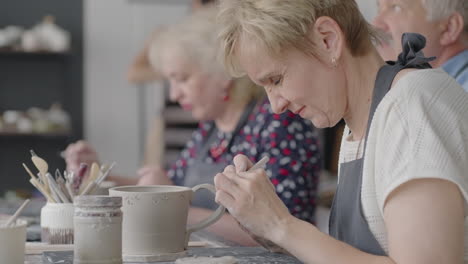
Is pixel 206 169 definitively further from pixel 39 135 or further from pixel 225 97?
pixel 39 135

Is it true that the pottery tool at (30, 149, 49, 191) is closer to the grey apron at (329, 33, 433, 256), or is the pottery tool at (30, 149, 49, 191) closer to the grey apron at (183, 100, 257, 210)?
the grey apron at (329, 33, 433, 256)

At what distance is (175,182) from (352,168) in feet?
4.63

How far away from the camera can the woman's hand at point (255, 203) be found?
1.25m

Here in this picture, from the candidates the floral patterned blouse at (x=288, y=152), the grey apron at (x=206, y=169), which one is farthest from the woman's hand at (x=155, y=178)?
the floral patterned blouse at (x=288, y=152)

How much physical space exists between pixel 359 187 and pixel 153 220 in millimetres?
353

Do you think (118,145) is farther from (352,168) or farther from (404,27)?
(352,168)

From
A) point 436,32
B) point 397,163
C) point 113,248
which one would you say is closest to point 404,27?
point 436,32

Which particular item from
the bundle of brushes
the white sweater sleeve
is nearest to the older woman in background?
the bundle of brushes

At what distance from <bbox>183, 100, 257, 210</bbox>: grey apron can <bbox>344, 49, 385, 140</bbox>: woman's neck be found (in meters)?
0.98

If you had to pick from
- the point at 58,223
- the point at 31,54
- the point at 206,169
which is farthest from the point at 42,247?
the point at 31,54

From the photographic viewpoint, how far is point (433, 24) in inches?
77.9

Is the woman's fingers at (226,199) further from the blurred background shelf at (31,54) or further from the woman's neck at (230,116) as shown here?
the blurred background shelf at (31,54)

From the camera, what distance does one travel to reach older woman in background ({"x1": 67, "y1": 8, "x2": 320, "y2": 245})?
2193 mm

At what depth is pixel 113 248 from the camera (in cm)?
125
